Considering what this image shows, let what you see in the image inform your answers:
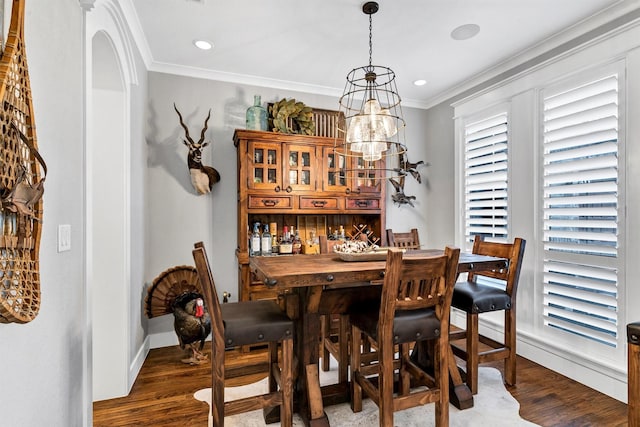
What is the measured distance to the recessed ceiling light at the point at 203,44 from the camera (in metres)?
2.88

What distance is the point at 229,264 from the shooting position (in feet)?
11.6

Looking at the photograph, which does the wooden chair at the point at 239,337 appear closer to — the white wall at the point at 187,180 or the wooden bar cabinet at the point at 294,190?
the wooden bar cabinet at the point at 294,190

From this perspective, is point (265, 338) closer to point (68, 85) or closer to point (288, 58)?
point (68, 85)

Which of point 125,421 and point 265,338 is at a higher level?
point 265,338

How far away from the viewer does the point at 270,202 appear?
332cm

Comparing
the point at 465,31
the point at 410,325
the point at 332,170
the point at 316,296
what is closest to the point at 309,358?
the point at 316,296

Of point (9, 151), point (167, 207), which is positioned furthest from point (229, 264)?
point (9, 151)

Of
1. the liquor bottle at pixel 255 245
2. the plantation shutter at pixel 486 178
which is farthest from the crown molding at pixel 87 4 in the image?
the plantation shutter at pixel 486 178

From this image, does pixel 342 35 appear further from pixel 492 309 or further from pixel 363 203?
pixel 492 309

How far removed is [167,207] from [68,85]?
6.38 ft

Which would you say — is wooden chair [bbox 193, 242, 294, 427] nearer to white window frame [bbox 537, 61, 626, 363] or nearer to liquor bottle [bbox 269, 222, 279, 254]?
liquor bottle [bbox 269, 222, 279, 254]

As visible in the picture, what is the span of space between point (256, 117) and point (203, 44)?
2.57ft

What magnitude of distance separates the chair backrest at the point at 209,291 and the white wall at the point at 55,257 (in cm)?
55

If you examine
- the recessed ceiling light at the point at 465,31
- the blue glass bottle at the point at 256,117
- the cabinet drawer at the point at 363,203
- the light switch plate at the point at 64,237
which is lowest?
the light switch plate at the point at 64,237
